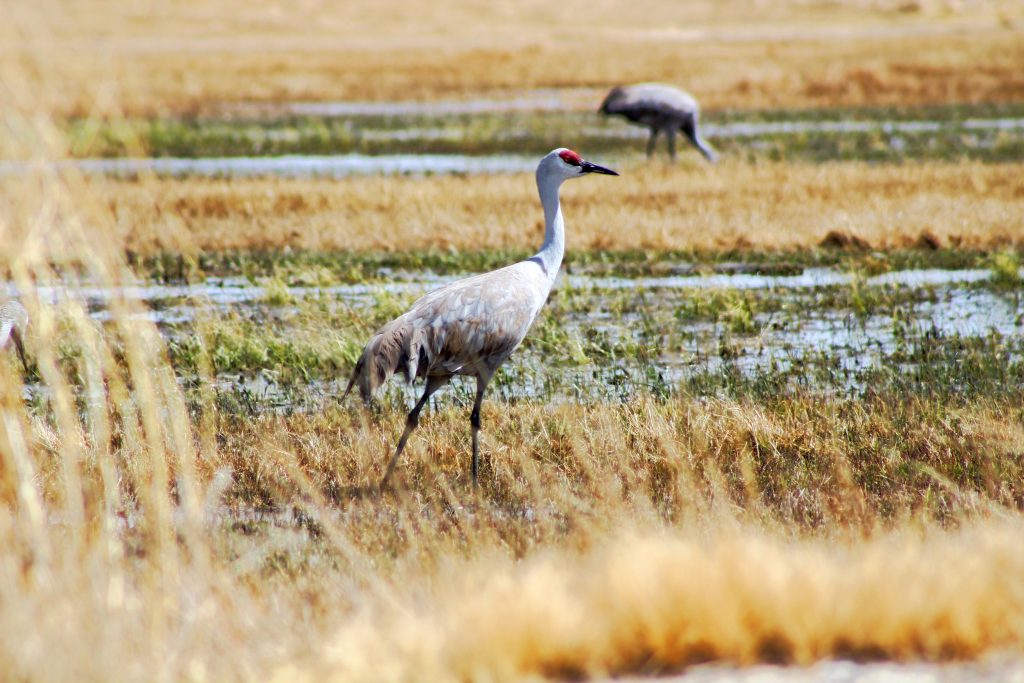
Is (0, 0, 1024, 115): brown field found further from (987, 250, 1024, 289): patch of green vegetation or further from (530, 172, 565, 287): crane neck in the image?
(987, 250, 1024, 289): patch of green vegetation

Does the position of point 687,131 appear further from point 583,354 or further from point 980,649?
point 980,649

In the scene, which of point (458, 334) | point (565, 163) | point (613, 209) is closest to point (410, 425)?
point (458, 334)

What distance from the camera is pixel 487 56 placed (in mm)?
40406

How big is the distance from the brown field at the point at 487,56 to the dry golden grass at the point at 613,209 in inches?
66.1

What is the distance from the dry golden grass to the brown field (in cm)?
168

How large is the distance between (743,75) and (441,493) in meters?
27.8

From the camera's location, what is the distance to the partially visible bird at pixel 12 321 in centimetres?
671

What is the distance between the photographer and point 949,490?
5.71m

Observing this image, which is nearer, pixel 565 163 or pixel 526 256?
pixel 565 163

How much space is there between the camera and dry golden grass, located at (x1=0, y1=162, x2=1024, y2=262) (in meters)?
12.7

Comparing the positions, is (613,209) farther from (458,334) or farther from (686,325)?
(458,334)

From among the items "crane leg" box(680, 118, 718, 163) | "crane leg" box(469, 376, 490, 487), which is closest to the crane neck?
"crane leg" box(469, 376, 490, 487)

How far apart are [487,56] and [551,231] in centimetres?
3435

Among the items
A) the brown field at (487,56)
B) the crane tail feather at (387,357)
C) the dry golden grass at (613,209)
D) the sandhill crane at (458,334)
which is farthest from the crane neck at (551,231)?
the dry golden grass at (613,209)
